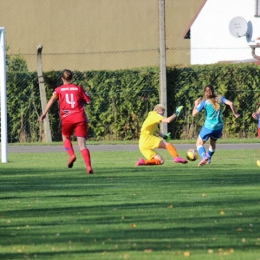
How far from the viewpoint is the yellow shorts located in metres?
19.9

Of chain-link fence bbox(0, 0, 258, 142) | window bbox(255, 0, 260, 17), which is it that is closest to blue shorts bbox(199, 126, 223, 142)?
chain-link fence bbox(0, 0, 258, 142)

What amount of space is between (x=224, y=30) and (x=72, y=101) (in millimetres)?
29043

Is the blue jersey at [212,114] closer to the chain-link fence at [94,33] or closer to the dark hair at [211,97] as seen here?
the dark hair at [211,97]

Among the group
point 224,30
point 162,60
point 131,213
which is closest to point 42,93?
point 162,60

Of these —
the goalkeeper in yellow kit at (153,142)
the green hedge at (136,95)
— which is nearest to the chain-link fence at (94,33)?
the green hedge at (136,95)

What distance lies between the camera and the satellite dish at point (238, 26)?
43.2m

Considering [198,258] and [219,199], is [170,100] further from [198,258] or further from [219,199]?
[198,258]

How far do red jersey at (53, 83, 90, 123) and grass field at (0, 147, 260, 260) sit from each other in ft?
2.93

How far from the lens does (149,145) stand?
20000 millimetres

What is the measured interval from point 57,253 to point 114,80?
24.3 metres

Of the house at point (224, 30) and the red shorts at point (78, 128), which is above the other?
the house at point (224, 30)

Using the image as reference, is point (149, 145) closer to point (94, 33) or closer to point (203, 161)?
point (203, 161)

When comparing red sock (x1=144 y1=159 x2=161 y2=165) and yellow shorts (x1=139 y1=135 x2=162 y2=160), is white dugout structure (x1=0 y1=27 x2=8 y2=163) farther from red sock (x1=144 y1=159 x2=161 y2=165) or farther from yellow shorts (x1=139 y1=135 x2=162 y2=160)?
red sock (x1=144 y1=159 x2=161 y2=165)

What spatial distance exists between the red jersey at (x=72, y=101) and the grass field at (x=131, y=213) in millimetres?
892
